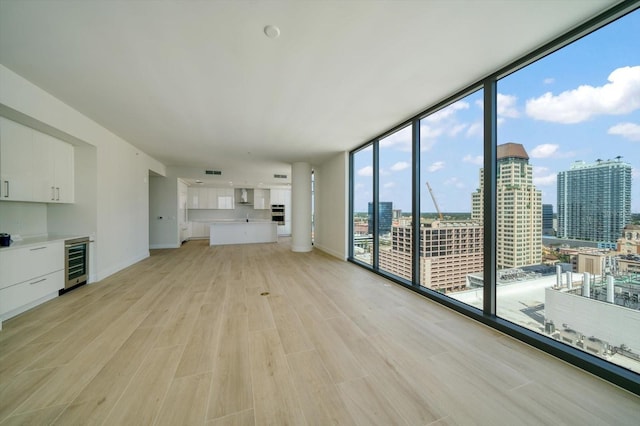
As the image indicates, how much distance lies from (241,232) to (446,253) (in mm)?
7195

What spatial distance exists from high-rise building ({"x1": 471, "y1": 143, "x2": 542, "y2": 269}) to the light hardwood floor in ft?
2.79

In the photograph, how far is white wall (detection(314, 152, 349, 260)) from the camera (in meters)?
5.64

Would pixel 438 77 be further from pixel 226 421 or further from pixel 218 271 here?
pixel 218 271

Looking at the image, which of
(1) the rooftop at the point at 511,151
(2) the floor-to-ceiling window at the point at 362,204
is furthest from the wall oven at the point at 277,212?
(1) the rooftop at the point at 511,151

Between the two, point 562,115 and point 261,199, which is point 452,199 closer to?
point 562,115

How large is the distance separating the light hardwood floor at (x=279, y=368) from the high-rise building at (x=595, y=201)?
113 centimetres

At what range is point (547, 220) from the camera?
207cm

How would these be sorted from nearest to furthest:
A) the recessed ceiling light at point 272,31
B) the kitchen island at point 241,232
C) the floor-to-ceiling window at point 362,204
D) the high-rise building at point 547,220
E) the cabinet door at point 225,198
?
the recessed ceiling light at point 272,31
the high-rise building at point 547,220
the floor-to-ceiling window at point 362,204
the kitchen island at point 241,232
the cabinet door at point 225,198

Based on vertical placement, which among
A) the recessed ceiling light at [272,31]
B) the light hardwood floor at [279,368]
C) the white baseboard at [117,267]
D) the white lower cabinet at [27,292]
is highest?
the recessed ceiling light at [272,31]

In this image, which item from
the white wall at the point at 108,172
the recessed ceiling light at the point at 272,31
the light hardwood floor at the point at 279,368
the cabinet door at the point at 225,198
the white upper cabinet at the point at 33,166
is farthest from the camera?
the cabinet door at the point at 225,198

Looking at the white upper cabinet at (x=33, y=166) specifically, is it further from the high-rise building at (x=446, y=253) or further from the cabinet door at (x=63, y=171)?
the high-rise building at (x=446, y=253)

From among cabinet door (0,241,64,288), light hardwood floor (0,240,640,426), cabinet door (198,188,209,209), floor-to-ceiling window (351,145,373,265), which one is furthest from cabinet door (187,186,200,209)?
floor-to-ceiling window (351,145,373,265)

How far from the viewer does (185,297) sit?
320 centimetres

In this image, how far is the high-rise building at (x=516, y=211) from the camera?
85.1 inches
